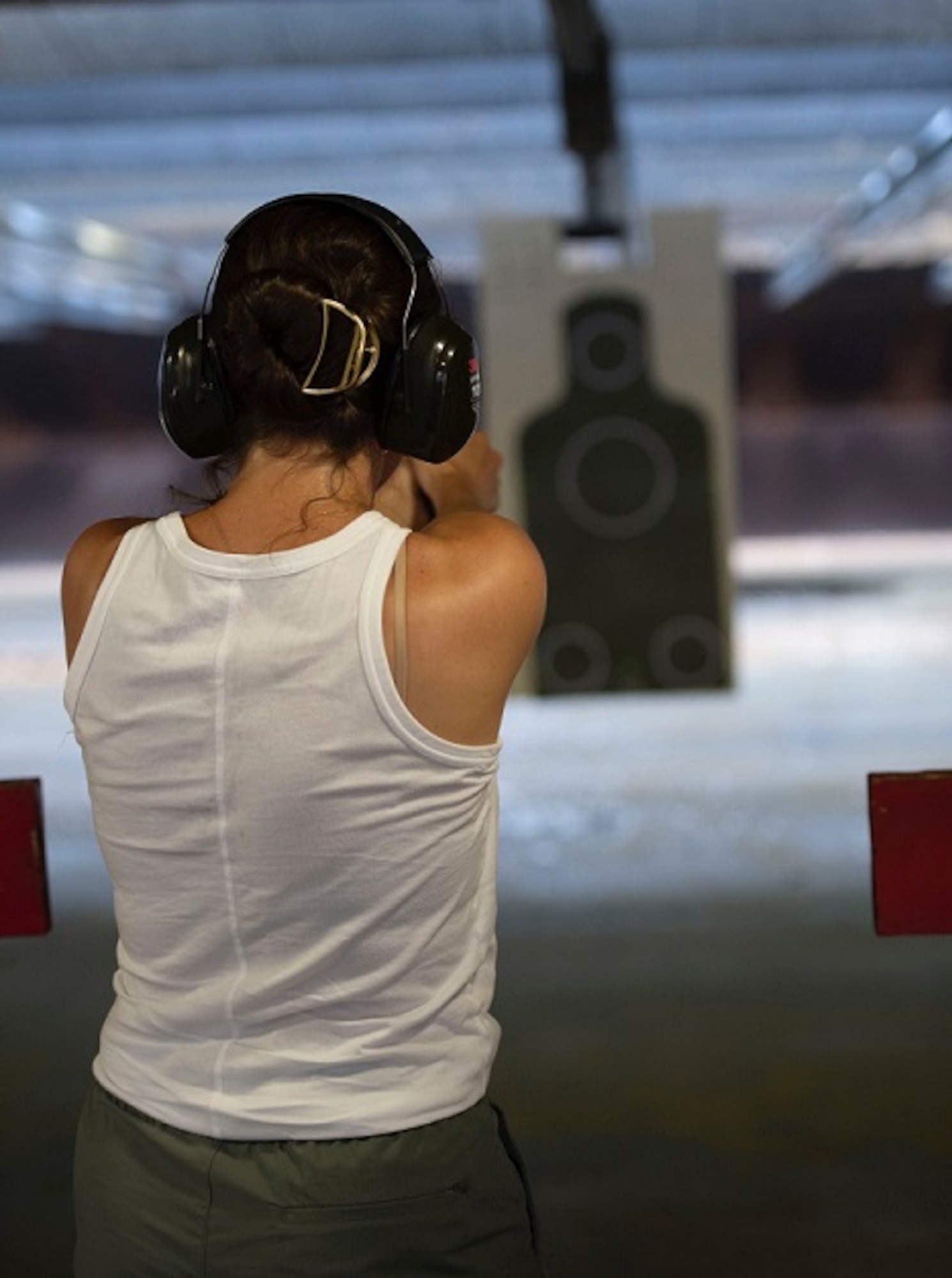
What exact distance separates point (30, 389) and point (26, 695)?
5.37 m

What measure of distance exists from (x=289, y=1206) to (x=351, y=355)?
0.42 metres

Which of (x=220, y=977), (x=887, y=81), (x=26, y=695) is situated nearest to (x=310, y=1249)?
(x=220, y=977)

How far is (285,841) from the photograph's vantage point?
87cm

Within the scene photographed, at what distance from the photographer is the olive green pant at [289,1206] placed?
872 mm

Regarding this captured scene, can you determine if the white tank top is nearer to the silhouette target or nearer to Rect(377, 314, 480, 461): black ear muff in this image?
Rect(377, 314, 480, 461): black ear muff

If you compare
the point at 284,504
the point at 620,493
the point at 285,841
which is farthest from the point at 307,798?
the point at 620,493

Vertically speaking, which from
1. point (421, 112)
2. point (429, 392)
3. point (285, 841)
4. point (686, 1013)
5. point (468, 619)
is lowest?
point (686, 1013)

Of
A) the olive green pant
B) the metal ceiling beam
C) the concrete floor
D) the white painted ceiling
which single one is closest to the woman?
the olive green pant

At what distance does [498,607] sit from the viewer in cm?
85

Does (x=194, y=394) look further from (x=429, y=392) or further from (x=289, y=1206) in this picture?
(x=289, y=1206)

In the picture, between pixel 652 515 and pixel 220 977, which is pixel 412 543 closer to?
pixel 220 977

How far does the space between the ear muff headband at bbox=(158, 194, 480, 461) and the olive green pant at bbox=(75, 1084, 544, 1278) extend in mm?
357

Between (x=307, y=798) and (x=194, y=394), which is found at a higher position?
(x=194, y=394)

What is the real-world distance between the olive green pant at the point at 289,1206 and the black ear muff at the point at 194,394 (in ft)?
1.18
